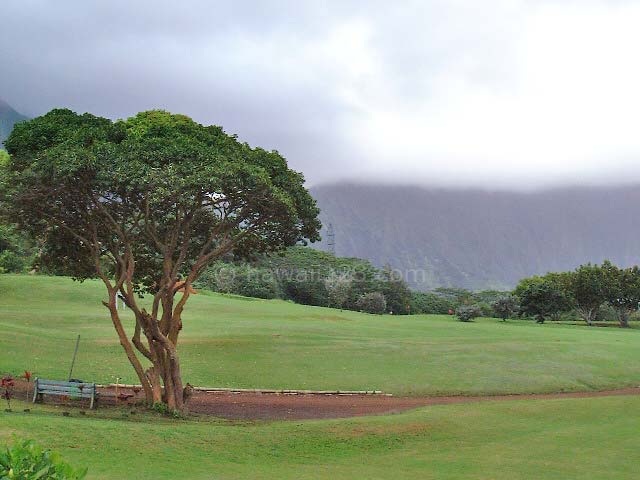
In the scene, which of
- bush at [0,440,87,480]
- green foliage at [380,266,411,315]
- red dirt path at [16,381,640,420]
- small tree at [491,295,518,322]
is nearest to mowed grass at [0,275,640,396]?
red dirt path at [16,381,640,420]

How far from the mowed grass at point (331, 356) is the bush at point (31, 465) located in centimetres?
2572

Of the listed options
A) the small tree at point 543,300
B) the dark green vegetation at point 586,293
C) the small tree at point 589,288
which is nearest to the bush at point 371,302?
the dark green vegetation at point 586,293

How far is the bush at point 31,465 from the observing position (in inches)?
212

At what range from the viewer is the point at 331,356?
125 feet

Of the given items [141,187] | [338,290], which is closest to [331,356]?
[141,187]

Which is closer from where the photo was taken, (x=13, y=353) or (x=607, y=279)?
(x=13, y=353)

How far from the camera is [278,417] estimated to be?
79.8 feet

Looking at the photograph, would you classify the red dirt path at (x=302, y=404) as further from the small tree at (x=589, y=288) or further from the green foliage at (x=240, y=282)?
the green foliage at (x=240, y=282)

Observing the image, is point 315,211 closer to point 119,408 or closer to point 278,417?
point 278,417

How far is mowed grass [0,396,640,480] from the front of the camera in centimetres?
1425

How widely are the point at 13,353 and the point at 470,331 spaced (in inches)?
1568

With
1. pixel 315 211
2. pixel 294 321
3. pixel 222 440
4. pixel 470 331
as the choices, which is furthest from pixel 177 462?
pixel 470 331

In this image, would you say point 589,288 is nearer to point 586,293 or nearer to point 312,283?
point 586,293

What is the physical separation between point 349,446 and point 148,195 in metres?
11.0
